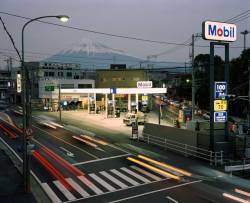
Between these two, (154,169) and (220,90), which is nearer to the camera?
(154,169)

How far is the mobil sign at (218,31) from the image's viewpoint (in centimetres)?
2655

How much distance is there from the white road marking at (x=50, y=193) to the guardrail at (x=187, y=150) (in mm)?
11718

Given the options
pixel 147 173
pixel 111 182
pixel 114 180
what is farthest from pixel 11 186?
pixel 147 173

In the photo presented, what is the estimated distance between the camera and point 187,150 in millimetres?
28125

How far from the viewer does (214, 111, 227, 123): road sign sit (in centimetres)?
2720

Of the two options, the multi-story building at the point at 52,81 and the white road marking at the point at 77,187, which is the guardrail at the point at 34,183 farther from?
the multi-story building at the point at 52,81

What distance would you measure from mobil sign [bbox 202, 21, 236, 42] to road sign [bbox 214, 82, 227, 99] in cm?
362

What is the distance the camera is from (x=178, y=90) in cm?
11800

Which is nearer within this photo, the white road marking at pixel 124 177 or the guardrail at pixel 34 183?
the guardrail at pixel 34 183

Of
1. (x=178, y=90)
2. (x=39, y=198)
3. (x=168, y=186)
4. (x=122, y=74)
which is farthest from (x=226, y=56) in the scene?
(x=178, y=90)

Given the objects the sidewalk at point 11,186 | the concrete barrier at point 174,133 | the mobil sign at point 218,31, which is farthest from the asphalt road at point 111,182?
the mobil sign at point 218,31

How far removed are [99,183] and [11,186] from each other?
513 centimetres

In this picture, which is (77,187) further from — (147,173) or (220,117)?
(220,117)

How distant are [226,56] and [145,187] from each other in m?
14.1
